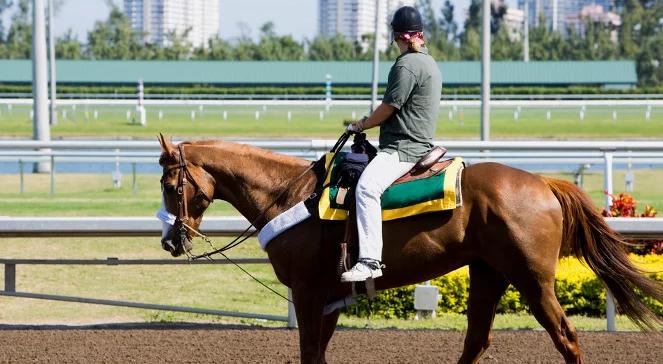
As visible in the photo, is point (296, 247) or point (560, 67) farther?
point (560, 67)

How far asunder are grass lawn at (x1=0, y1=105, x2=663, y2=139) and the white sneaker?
22.0 meters

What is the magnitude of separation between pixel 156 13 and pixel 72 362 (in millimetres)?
141069

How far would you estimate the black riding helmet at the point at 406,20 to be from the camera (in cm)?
571

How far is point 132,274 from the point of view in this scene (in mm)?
10773

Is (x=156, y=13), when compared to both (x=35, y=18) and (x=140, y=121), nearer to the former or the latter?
(x=140, y=121)

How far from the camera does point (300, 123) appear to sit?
3775 centimetres

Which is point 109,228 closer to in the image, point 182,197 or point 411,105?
point 182,197

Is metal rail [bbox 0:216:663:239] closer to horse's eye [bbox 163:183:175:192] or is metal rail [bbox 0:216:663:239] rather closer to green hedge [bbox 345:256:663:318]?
green hedge [bbox 345:256:663:318]

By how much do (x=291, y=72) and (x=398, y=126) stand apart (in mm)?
47787

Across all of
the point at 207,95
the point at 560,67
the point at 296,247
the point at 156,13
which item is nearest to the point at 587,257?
the point at 296,247

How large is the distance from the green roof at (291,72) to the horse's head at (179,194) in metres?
43.6

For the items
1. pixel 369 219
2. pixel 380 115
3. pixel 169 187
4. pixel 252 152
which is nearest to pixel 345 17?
pixel 252 152

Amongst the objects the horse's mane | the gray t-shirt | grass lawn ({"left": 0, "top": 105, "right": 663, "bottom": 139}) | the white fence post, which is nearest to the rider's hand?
the gray t-shirt

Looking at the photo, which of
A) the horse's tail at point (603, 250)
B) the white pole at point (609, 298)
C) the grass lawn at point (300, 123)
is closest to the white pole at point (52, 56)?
the grass lawn at point (300, 123)
